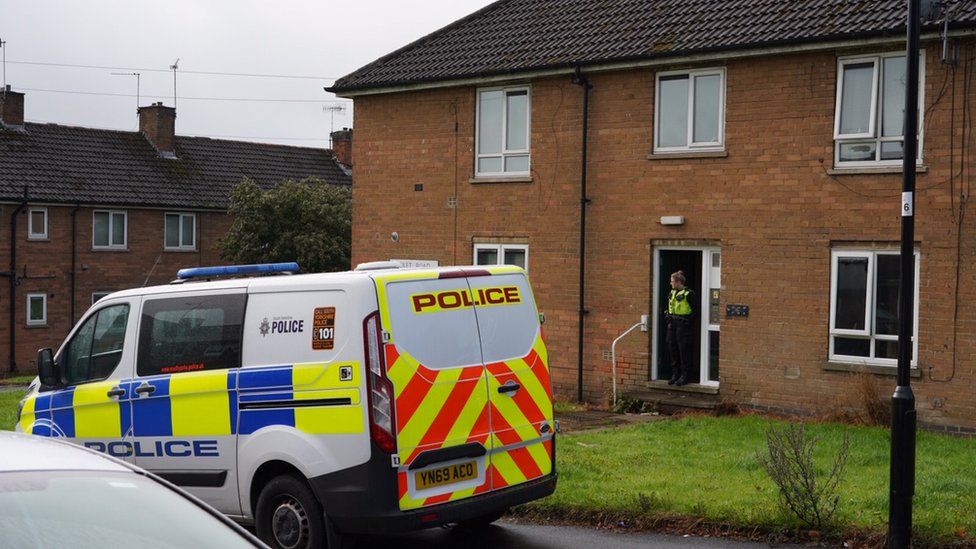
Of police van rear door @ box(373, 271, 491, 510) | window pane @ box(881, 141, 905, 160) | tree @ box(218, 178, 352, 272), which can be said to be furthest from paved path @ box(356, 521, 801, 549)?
tree @ box(218, 178, 352, 272)

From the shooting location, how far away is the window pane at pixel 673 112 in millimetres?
17641

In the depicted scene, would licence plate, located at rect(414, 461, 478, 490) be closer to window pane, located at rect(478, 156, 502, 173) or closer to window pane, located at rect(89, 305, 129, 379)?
window pane, located at rect(89, 305, 129, 379)

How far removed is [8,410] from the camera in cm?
1905

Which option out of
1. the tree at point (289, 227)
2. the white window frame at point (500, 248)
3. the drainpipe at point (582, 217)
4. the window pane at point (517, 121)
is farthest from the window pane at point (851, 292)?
the tree at point (289, 227)

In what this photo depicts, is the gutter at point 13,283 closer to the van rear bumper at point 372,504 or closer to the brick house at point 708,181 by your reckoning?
the brick house at point 708,181

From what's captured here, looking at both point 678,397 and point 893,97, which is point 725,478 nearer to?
point 678,397

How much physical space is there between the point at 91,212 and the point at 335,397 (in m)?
35.7

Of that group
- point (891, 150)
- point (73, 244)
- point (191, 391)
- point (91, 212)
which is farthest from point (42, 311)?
point (191, 391)

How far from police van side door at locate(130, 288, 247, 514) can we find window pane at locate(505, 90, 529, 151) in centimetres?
1119

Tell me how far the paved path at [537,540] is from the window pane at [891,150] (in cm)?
849

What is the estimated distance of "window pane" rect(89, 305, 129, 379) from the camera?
942 cm

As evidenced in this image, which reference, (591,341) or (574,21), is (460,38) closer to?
(574,21)

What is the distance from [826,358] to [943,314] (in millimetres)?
1728

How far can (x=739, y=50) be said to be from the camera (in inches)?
658
